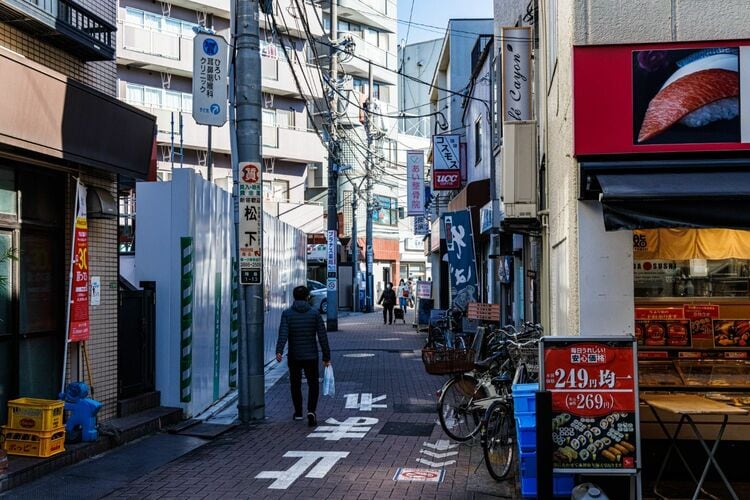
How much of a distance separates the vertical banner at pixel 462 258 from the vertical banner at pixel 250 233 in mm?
9157

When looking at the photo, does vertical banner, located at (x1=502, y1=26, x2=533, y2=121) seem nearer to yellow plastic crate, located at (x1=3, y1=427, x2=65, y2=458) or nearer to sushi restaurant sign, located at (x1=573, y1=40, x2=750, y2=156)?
sushi restaurant sign, located at (x1=573, y1=40, x2=750, y2=156)

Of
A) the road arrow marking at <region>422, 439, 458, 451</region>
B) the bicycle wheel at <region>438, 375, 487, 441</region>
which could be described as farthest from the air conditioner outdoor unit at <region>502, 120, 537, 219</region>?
the road arrow marking at <region>422, 439, 458, 451</region>

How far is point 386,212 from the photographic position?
5656cm

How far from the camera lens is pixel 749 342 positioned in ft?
27.2

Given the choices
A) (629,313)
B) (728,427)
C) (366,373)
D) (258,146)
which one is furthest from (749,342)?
(366,373)

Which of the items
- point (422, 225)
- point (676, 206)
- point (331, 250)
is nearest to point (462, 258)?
point (331, 250)

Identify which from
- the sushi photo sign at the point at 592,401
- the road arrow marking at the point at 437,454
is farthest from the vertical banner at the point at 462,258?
the sushi photo sign at the point at 592,401

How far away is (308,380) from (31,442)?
437 cm

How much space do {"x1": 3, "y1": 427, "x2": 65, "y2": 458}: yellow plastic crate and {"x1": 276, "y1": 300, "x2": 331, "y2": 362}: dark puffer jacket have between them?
3987 mm

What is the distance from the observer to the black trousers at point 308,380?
38.4 ft

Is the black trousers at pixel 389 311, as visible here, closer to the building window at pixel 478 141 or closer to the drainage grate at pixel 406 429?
the building window at pixel 478 141

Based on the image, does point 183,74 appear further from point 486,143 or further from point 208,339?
point 208,339

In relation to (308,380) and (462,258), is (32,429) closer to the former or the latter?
(308,380)

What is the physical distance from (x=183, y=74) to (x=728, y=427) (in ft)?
109
